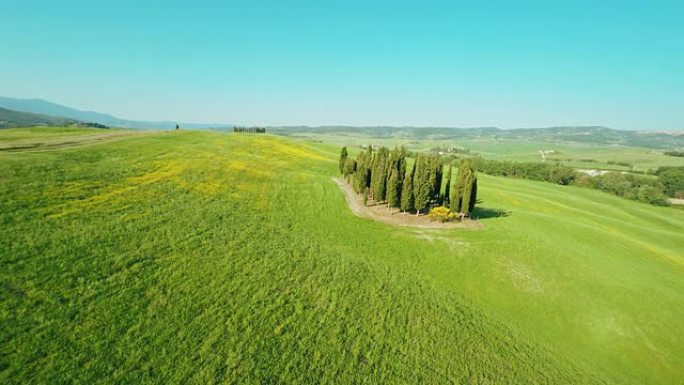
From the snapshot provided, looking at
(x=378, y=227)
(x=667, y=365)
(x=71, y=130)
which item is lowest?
(x=667, y=365)

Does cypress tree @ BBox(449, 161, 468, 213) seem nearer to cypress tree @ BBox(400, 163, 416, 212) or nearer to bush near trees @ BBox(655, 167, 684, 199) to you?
cypress tree @ BBox(400, 163, 416, 212)

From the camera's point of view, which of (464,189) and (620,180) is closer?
(464,189)

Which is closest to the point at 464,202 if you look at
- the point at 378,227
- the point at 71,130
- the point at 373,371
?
the point at 378,227

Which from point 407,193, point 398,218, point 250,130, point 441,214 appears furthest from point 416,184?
point 250,130

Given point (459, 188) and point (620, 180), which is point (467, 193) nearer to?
point (459, 188)

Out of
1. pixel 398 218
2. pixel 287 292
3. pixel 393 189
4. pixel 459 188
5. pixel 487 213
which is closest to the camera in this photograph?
pixel 287 292

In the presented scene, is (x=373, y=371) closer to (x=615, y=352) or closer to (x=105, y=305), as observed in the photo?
(x=105, y=305)
